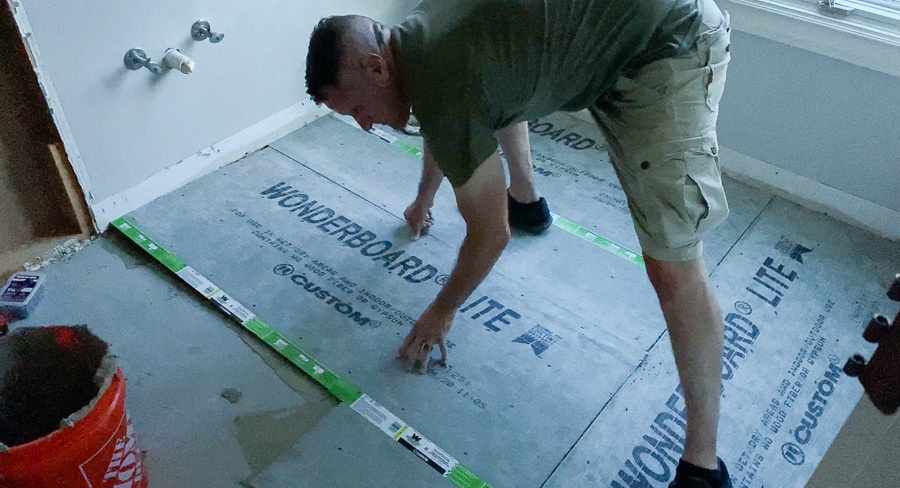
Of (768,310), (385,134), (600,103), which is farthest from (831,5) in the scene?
(385,134)

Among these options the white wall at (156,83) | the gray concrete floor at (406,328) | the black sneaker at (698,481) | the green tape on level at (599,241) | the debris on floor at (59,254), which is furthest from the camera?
the green tape on level at (599,241)

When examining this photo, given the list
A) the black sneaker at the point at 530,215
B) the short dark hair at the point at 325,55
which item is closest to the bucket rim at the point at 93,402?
the short dark hair at the point at 325,55

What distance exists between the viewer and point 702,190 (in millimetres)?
1038

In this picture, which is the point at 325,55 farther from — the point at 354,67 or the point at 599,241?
the point at 599,241

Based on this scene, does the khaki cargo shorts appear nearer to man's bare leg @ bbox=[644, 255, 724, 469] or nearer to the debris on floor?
man's bare leg @ bbox=[644, 255, 724, 469]

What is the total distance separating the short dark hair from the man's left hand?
49 cm

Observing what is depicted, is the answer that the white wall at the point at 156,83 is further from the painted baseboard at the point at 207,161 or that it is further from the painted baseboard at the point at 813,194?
the painted baseboard at the point at 813,194

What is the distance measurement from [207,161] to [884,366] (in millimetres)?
→ 1774

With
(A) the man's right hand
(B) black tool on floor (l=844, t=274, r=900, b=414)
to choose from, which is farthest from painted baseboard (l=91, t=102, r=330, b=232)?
(B) black tool on floor (l=844, t=274, r=900, b=414)

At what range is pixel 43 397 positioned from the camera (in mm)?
1136

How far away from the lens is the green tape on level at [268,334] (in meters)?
1.24

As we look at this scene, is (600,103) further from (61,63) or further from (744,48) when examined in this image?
(61,63)

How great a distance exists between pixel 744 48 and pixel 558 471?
1343 millimetres

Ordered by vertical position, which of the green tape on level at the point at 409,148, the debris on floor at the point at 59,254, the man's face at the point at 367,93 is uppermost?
the man's face at the point at 367,93
